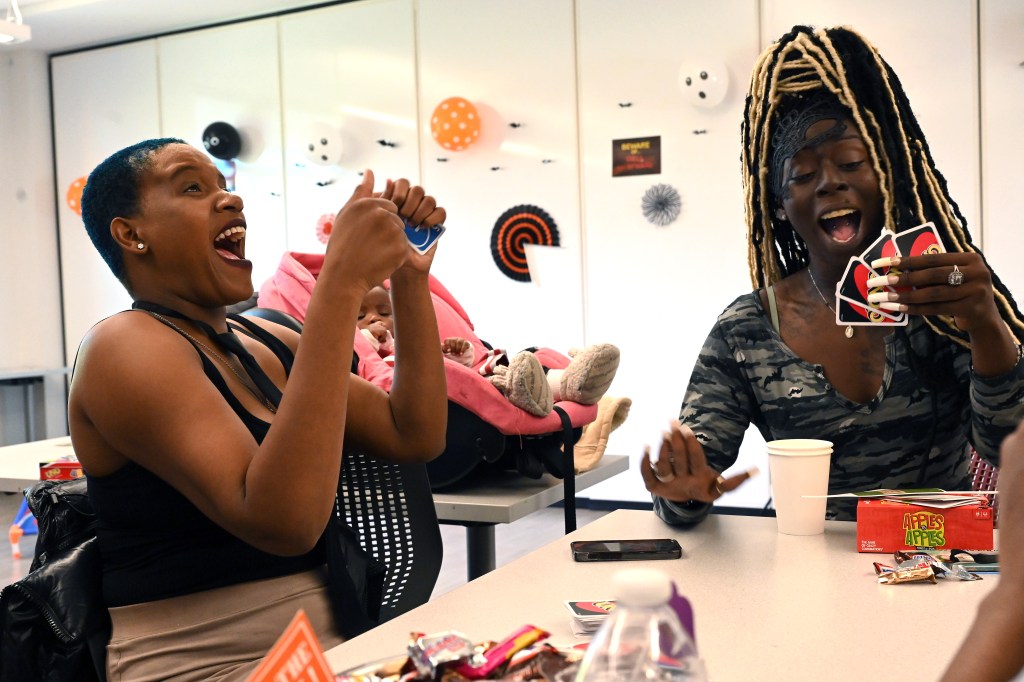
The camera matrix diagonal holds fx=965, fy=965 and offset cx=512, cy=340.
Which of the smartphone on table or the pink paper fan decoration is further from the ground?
the pink paper fan decoration

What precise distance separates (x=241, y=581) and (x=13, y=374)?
5.77m

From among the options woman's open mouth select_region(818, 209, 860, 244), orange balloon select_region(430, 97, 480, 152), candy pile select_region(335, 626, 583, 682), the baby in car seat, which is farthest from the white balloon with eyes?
candy pile select_region(335, 626, 583, 682)

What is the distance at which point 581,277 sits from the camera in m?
5.80

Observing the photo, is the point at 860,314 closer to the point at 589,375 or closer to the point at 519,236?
the point at 589,375

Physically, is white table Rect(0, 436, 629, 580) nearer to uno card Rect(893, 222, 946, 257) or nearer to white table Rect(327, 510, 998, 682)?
white table Rect(327, 510, 998, 682)

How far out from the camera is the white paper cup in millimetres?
1575

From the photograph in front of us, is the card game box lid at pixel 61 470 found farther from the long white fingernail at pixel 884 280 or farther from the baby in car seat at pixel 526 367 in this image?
the long white fingernail at pixel 884 280

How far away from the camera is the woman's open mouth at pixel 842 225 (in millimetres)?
1870

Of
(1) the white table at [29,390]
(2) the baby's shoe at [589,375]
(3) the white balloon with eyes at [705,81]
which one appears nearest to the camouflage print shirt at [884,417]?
(2) the baby's shoe at [589,375]

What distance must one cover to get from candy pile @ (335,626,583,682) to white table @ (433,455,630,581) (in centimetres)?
161

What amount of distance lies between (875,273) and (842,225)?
27cm

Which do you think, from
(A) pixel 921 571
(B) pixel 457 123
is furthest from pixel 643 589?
(B) pixel 457 123

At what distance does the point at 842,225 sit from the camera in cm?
187

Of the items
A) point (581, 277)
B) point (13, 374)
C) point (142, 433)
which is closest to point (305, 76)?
point (581, 277)
